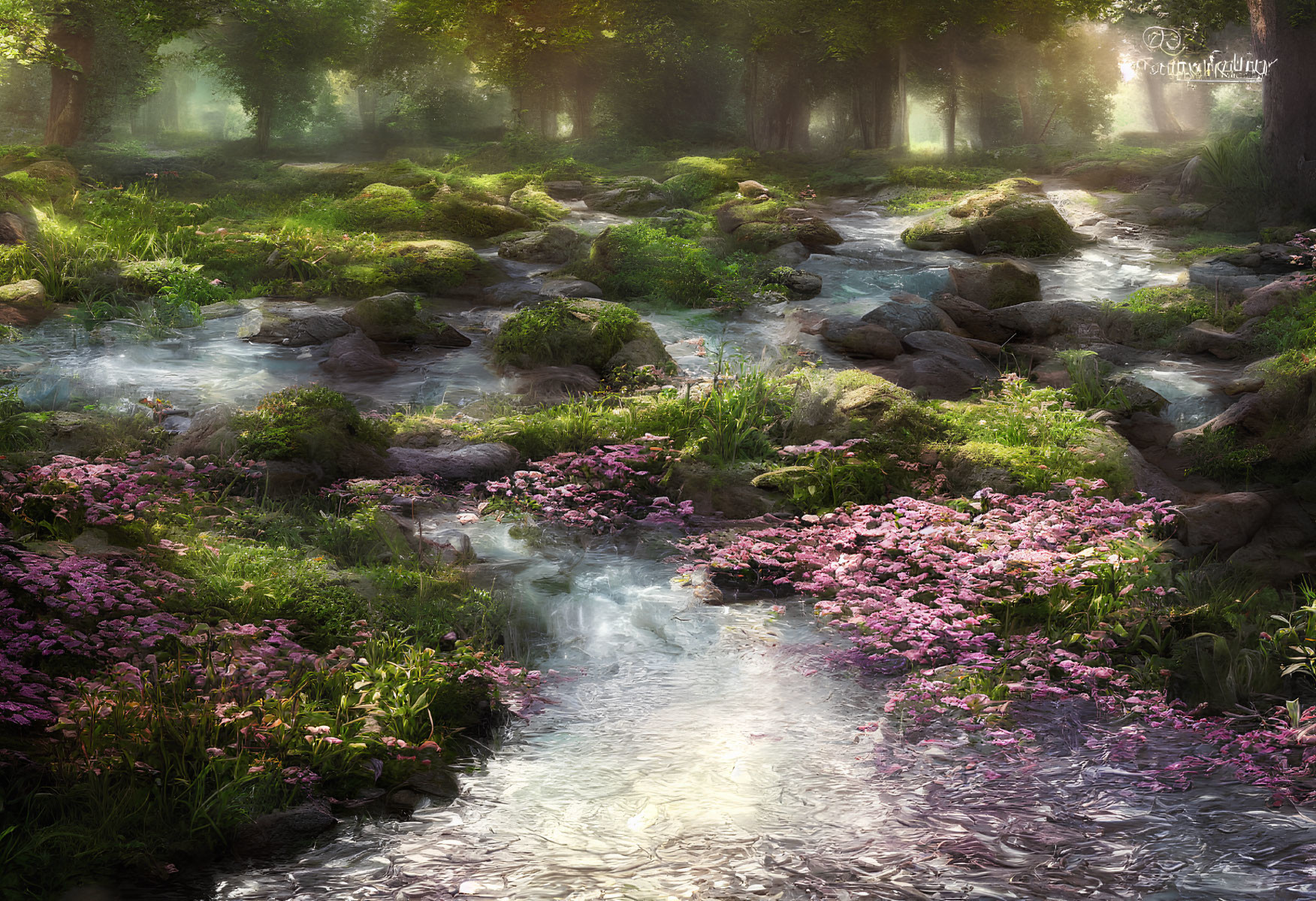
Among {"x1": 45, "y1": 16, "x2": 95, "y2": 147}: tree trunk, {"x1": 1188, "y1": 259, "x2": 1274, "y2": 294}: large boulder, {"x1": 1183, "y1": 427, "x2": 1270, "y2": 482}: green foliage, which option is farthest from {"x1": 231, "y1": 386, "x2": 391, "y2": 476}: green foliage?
{"x1": 45, "y1": 16, "x2": 95, "y2": 147}: tree trunk

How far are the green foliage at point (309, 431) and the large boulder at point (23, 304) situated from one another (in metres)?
5.96

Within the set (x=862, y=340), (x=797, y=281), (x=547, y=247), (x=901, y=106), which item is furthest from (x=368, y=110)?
(x=862, y=340)

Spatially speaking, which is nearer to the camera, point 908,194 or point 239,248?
point 239,248

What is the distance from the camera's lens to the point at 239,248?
17.2 m

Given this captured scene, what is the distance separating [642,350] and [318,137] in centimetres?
3544

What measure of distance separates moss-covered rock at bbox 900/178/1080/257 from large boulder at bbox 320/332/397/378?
37.2ft

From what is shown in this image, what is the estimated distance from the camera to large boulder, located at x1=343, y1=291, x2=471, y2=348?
45.8 feet

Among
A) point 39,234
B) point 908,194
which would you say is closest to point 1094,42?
point 908,194

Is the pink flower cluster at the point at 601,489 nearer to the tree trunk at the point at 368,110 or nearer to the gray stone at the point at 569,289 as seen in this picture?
the gray stone at the point at 569,289

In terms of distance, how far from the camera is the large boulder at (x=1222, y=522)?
25.7ft

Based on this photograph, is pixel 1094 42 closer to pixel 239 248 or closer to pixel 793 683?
pixel 239 248

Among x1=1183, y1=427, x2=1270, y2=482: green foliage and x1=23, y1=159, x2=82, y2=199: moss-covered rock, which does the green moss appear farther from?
x1=1183, y1=427, x2=1270, y2=482: green foliage

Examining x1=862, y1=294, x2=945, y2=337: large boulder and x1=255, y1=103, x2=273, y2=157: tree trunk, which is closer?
x1=862, y1=294, x2=945, y2=337: large boulder

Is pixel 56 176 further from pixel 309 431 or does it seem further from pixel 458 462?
pixel 458 462
